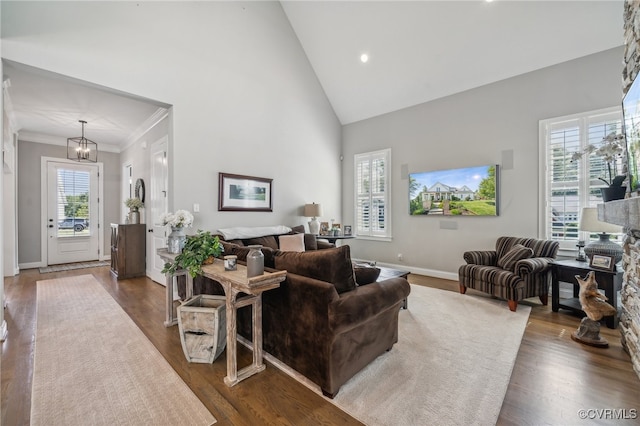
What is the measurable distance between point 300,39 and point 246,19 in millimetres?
1293

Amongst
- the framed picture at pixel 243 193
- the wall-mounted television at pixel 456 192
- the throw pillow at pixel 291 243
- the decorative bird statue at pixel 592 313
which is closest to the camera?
the decorative bird statue at pixel 592 313

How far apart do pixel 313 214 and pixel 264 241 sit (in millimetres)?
1289

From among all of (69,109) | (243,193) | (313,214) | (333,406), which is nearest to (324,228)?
(313,214)

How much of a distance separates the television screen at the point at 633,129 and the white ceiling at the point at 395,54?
7.07 feet

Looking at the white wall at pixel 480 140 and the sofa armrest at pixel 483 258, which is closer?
the white wall at pixel 480 140

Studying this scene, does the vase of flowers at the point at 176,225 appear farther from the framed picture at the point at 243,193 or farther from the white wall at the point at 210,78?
the framed picture at the point at 243,193

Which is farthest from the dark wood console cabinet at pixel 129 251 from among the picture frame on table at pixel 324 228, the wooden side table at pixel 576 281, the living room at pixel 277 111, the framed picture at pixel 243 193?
the wooden side table at pixel 576 281

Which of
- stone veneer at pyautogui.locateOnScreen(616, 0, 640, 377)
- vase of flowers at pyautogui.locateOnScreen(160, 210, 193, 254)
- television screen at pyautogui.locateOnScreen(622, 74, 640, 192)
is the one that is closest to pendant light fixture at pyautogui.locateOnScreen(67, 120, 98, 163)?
vase of flowers at pyautogui.locateOnScreen(160, 210, 193, 254)

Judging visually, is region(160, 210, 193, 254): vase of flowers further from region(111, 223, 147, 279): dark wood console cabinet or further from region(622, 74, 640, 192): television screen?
region(622, 74, 640, 192): television screen

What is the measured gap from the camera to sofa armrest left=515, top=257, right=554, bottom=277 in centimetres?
330

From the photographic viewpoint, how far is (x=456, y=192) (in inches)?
188

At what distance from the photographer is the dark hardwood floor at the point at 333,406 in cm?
167

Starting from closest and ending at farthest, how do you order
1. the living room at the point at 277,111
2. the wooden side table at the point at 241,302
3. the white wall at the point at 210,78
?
the wooden side table at the point at 241,302, the white wall at the point at 210,78, the living room at the point at 277,111

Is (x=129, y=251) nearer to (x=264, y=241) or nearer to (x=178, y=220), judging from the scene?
(x=264, y=241)
